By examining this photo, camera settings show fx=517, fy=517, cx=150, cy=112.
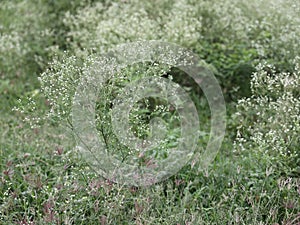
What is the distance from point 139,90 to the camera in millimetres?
3539

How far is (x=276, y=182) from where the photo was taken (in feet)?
11.8

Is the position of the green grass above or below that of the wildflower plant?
below

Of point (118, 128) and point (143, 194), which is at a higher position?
point (118, 128)

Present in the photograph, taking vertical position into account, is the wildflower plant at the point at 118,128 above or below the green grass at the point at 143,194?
above

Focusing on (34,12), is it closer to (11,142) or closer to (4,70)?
(4,70)

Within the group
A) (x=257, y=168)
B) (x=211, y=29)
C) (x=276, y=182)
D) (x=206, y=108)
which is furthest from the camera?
(x=211, y=29)

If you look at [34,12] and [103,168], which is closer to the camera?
[103,168]

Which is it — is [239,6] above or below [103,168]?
above

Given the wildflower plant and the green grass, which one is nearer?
the green grass

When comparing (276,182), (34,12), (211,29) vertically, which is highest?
(34,12)

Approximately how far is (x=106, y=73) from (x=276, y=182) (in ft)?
4.59

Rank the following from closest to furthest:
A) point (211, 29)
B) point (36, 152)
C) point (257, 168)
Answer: point (257, 168) → point (36, 152) → point (211, 29)

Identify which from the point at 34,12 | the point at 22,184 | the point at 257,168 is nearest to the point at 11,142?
the point at 22,184

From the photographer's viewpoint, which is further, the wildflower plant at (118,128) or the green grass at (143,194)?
the wildflower plant at (118,128)
